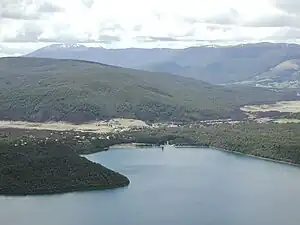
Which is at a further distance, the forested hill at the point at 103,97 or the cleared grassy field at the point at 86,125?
the forested hill at the point at 103,97

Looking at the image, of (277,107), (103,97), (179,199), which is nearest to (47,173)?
(179,199)

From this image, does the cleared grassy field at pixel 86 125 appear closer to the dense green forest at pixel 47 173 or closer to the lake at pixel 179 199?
the lake at pixel 179 199

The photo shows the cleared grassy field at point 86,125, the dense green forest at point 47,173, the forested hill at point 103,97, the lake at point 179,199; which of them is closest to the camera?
the lake at point 179,199

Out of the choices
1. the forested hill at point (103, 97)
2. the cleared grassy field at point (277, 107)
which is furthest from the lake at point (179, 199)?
the cleared grassy field at point (277, 107)

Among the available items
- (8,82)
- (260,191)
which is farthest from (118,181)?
(8,82)

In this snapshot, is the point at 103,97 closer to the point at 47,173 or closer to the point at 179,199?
the point at 47,173
